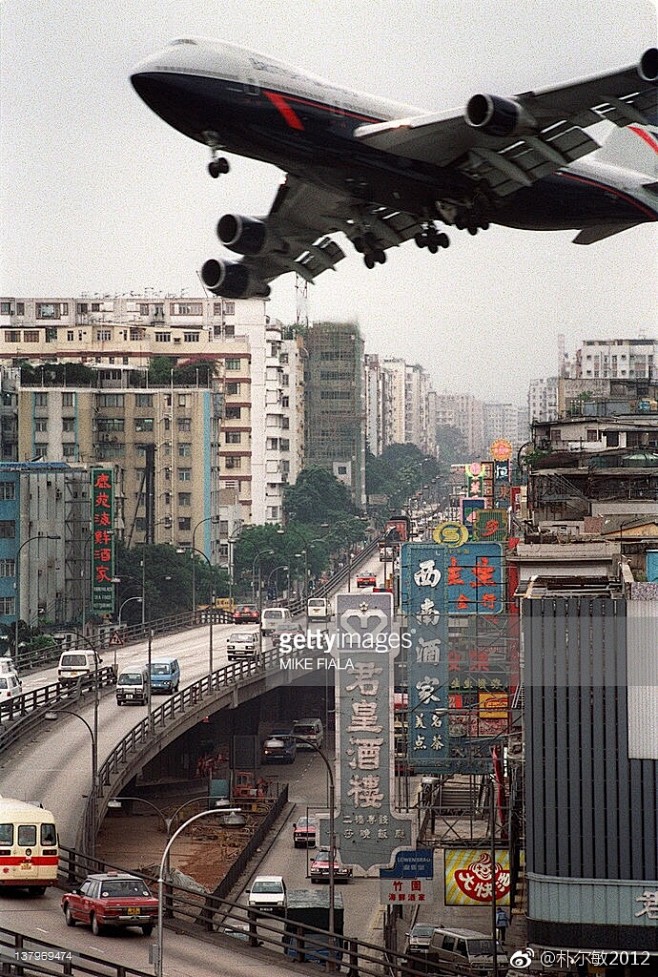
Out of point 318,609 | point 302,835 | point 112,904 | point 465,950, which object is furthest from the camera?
point 302,835

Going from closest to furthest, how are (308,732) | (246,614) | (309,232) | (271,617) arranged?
1. (309,232)
2. (308,732)
3. (271,617)
4. (246,614)

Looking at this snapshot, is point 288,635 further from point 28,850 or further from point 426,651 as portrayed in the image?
point 28,850

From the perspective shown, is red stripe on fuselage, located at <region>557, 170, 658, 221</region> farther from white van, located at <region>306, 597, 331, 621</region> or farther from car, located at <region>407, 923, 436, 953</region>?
car, located at <region>407, 923, 436, 953</region>

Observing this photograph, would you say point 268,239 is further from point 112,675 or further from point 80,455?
point 112,675

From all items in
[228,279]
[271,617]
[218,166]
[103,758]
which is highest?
[218,166]

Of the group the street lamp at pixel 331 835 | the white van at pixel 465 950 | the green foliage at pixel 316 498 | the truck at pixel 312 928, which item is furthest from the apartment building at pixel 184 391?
the white van at pixel 465 950

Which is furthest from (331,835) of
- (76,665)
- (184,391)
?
(184,391)

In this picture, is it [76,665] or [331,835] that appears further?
[76,665]
